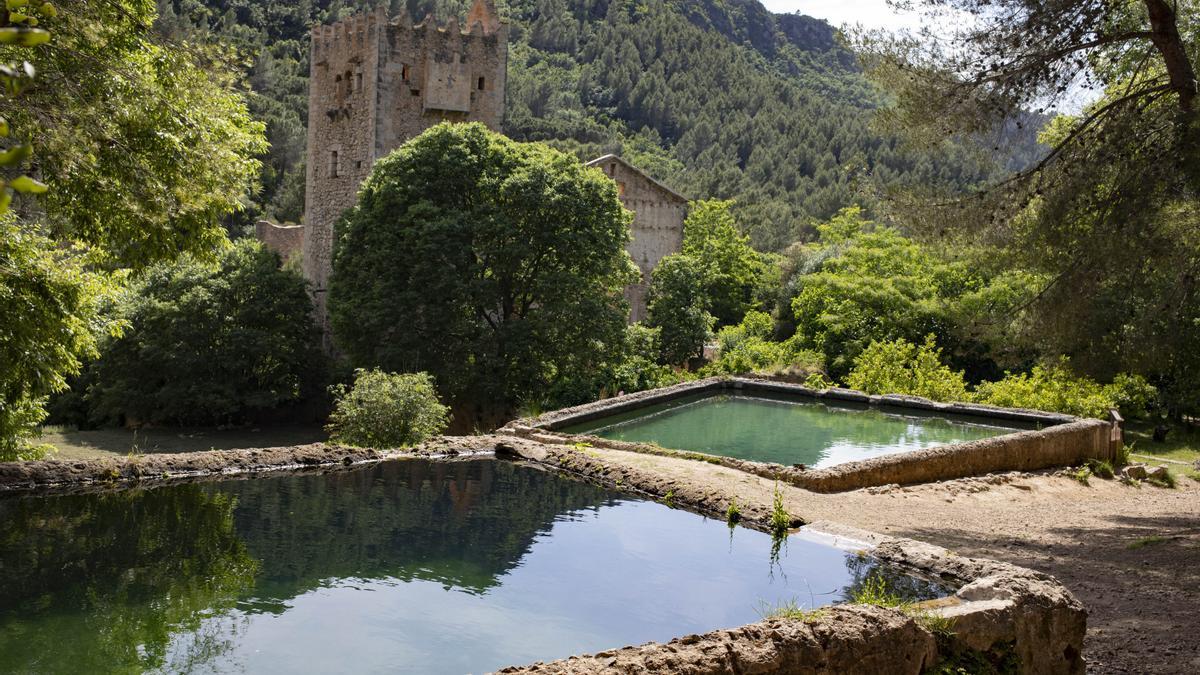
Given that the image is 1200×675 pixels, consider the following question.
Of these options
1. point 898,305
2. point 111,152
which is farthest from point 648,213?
point 111,152

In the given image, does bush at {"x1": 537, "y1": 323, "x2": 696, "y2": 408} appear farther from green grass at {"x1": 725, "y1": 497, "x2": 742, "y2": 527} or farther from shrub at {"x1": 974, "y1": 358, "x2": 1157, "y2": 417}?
green grass at {"x1": 725, "y1": 497, "x2": 742, "y2": 527}

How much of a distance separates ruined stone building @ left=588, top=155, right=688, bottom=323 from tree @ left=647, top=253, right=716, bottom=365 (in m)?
6.60

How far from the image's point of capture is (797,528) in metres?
8.62

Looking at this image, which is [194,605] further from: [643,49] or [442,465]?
[643,49]

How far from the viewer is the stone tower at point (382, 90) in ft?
96.7

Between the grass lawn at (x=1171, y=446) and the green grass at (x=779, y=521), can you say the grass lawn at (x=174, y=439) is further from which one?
the green grass at (x=779, y=521)

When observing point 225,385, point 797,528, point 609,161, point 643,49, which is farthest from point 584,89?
point 797,528

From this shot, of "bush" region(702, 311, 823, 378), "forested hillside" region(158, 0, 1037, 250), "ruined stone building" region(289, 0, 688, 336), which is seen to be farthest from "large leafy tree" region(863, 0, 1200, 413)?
"forested hillside" region(158, 0, 1037, 250)

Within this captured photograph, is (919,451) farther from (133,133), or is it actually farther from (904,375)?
(904,375)

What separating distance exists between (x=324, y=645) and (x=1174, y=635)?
505cm

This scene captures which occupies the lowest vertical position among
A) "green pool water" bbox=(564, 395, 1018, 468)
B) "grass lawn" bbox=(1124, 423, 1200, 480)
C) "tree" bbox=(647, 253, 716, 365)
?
"grass lawn" bbox=(1124, 423, 1200, 480)

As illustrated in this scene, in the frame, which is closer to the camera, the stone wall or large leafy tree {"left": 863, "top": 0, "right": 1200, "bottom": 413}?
large leafy tree {"left": 863, "top": 0, "right": 1200, "bottom": 413}

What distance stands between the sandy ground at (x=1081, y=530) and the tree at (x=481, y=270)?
403 inches

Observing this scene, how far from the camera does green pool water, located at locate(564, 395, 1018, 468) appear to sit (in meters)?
14.6
